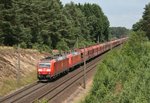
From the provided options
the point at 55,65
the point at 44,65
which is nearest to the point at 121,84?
the point at 44,65

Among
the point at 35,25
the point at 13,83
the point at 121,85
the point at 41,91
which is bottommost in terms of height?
the point at 41,91

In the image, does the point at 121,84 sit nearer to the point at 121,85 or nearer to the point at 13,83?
the point at 121,85

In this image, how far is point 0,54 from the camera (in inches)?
2480

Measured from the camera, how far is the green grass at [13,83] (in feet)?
165

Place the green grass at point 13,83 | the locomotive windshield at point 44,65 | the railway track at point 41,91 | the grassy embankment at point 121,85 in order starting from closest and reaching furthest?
1. the grassy embankment at point 121,85
2. the railway track at point 41,91
3. the green grass at point 13,83
4. the locomotive windshield at point 44,65

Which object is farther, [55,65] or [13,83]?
[55,65]

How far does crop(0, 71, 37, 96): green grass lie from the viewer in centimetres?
5038

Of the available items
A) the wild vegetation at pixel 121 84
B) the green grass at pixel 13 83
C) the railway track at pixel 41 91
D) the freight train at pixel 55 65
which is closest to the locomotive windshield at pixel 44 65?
the freight train at pixel 55 65

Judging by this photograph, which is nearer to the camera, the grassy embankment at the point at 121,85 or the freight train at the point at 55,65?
the grassy embankment at the point at 121,85

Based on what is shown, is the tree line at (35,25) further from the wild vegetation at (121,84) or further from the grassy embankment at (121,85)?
the grassy embankment at (121,85)

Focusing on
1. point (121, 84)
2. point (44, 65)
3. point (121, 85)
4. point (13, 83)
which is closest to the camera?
point (121, 85)

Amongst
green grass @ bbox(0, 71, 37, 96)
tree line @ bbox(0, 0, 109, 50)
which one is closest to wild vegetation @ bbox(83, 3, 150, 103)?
green grass @ bbox(0, 71, 37, 96)

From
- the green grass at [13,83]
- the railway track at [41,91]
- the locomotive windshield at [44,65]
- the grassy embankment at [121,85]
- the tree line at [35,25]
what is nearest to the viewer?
the grassy embankment at [121,85]

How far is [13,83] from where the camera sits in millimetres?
54812
